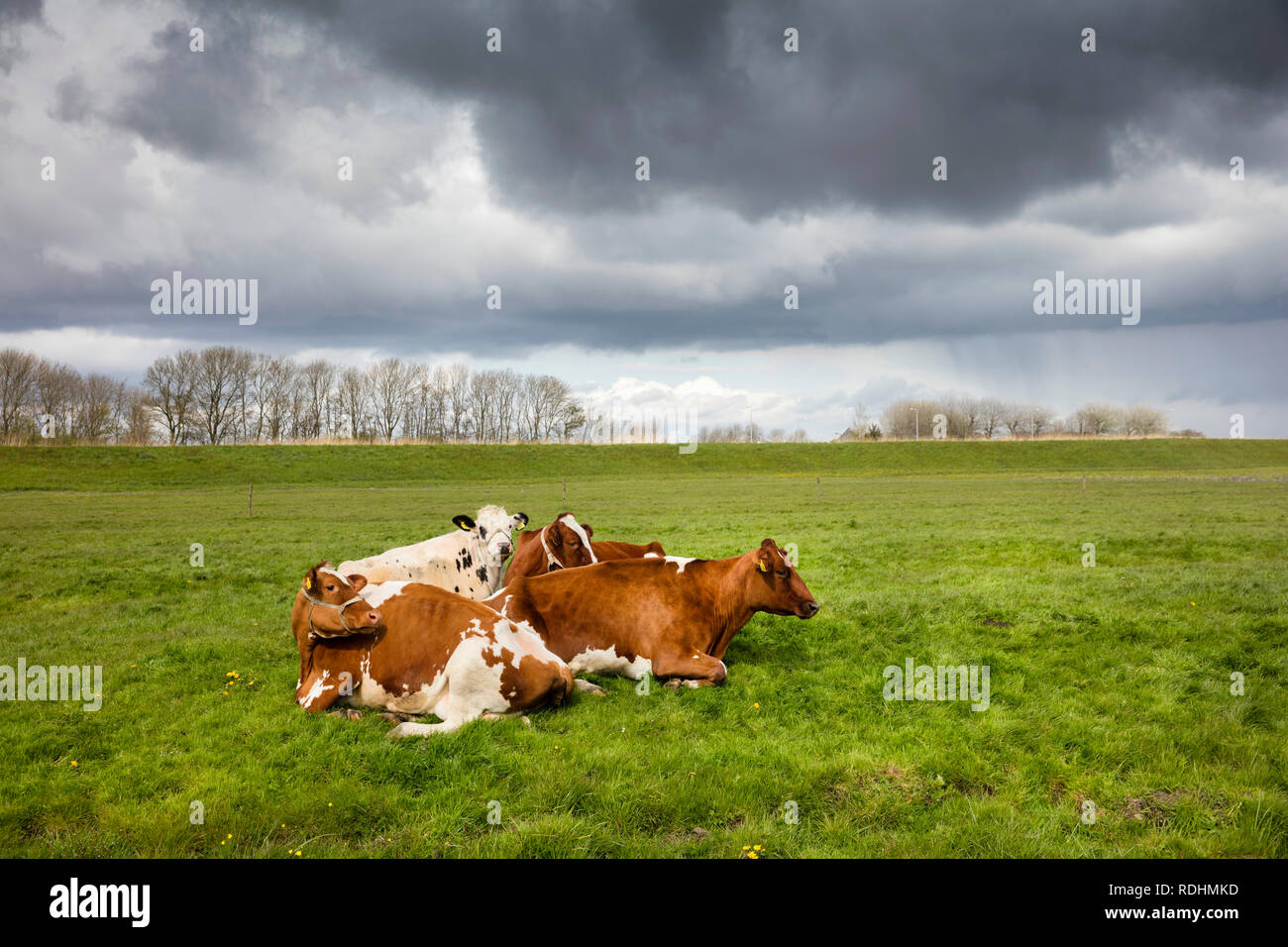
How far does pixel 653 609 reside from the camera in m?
7.91

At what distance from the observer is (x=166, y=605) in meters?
12.6

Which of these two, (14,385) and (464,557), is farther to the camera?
(14,385)

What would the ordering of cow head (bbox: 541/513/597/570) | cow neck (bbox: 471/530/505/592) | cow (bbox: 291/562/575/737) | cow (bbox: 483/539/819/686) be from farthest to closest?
1. cow neck (bbox: 471/530/505/592)
2. cow head (bbox: 541/513/597/570)
3. cow (bbox: 483/539/819/686)
4. cow (bbox: 291/562/575/737)

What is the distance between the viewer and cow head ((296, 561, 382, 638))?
6.41 m

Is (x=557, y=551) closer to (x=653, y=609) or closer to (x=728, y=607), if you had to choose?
(x=653, y=609)

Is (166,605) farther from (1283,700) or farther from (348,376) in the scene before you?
(348,376)

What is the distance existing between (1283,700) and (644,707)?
612cm

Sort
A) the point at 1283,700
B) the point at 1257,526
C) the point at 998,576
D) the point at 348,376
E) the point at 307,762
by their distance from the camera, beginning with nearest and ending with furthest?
the point at 307,762 < the point at 1283,700 < the point at 998,576 < the point at 1257,526 < the point at 348,376

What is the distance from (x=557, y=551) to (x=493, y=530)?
1149 mm

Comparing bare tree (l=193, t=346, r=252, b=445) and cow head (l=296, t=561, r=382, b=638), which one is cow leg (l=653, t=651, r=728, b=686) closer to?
cow head (l=296, t=561, r=382, b=638)

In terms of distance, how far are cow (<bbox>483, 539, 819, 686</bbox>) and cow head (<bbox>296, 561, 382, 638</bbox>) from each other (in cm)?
141

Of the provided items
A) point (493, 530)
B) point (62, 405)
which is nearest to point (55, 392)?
point (62, 405)

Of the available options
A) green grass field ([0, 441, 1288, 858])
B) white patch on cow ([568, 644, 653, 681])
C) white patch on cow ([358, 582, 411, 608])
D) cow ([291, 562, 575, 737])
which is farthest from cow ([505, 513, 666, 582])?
cow ([291, 562, 575, 737])
